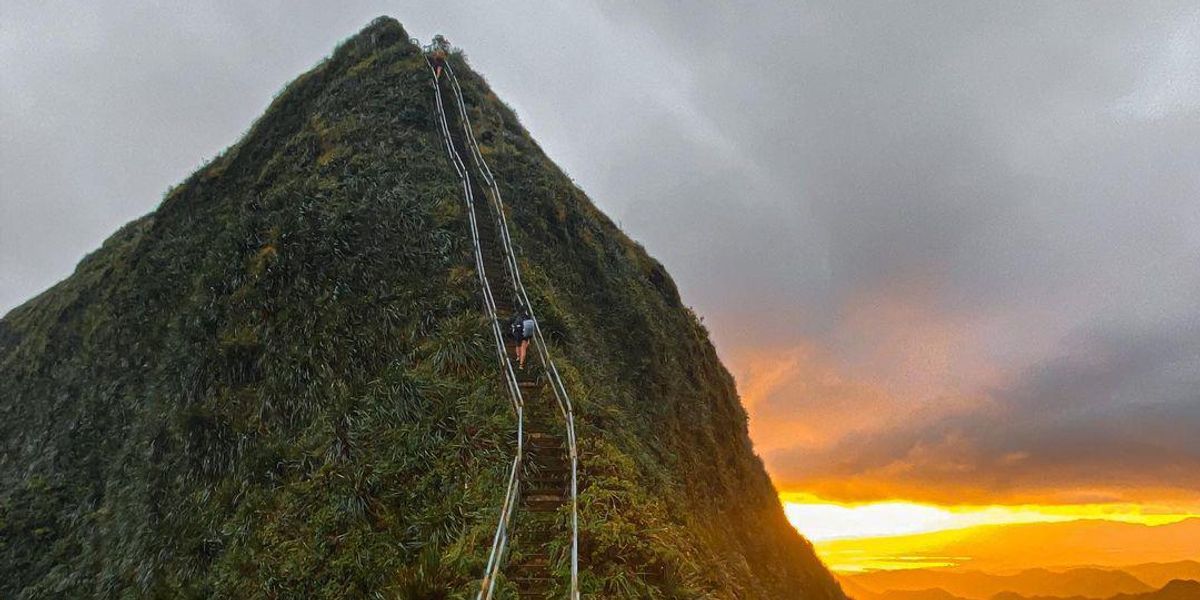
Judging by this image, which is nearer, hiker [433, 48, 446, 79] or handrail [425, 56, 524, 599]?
handrail [425, 56, 524, 599]

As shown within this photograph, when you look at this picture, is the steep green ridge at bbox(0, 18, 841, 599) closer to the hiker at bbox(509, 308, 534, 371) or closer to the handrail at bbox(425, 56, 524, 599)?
the handrail at bbox(425, 56, 524, 599)

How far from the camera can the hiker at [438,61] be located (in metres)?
26.8

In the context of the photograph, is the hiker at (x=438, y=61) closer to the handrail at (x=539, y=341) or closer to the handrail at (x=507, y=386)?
the handrail at (x=539, y=341)

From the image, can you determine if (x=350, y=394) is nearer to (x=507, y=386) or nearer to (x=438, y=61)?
(x=507, y=386)

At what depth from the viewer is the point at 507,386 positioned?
12383 millimetres

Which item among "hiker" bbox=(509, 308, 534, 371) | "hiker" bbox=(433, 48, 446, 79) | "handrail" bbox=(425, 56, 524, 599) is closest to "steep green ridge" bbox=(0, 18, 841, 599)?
"handrail" bbox=(425, 56, 524, 599)

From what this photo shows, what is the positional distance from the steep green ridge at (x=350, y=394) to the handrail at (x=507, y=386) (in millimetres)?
283

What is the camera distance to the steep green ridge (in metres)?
10.7

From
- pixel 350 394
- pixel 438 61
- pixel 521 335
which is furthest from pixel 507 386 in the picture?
pixel 438 61

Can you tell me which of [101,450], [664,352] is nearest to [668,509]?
[664,352]

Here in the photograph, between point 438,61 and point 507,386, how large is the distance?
19628mm

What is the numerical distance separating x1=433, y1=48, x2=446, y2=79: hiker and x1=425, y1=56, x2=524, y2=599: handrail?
140 inches

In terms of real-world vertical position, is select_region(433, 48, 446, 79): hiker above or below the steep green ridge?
above

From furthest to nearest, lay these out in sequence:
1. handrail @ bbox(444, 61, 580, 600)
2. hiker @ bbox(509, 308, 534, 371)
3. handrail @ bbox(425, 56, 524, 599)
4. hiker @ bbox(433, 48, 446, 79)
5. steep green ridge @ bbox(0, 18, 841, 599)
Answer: hiker @ bbox(433, 48, 446, 79)
hiker @ bbox(509, 308, 534, 371)
steep green ridge @ bbox(0, 18, 841, 599)
handrail @ bbox(444, 61, 580, 600)
handrail @ bbox(425, 56, 524, 599)
